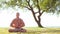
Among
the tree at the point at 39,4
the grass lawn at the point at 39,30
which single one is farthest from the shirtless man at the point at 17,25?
the tree at the point at 39,4

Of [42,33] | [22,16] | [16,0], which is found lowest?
[42,33]

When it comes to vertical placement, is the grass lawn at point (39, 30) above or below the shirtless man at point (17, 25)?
below

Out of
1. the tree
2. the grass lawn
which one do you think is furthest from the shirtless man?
the tree

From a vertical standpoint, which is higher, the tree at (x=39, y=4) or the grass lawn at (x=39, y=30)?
the tree at (x=39, y=4)

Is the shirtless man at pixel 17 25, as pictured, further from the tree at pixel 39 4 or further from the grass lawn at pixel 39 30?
the tree at pixel 39 4

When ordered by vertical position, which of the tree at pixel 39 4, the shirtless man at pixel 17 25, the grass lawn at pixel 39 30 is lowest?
the grass lawn at pixel 39 30

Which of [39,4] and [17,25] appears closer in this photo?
[17,25]

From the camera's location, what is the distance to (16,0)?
7.43 feet

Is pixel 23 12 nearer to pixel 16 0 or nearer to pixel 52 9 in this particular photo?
pixel 16 0

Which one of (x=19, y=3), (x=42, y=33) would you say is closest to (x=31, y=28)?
(x=42, y=33)

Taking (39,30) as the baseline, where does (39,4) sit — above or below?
above

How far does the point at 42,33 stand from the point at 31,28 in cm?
12

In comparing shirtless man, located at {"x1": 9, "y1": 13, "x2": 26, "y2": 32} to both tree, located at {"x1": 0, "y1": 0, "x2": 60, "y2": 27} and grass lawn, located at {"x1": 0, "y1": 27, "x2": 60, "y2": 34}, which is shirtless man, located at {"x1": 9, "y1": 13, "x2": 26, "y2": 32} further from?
tree, located at {"x1": 0, "y1": 0, "x2": 60, "y2": 27}

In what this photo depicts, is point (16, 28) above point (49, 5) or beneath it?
beneath
